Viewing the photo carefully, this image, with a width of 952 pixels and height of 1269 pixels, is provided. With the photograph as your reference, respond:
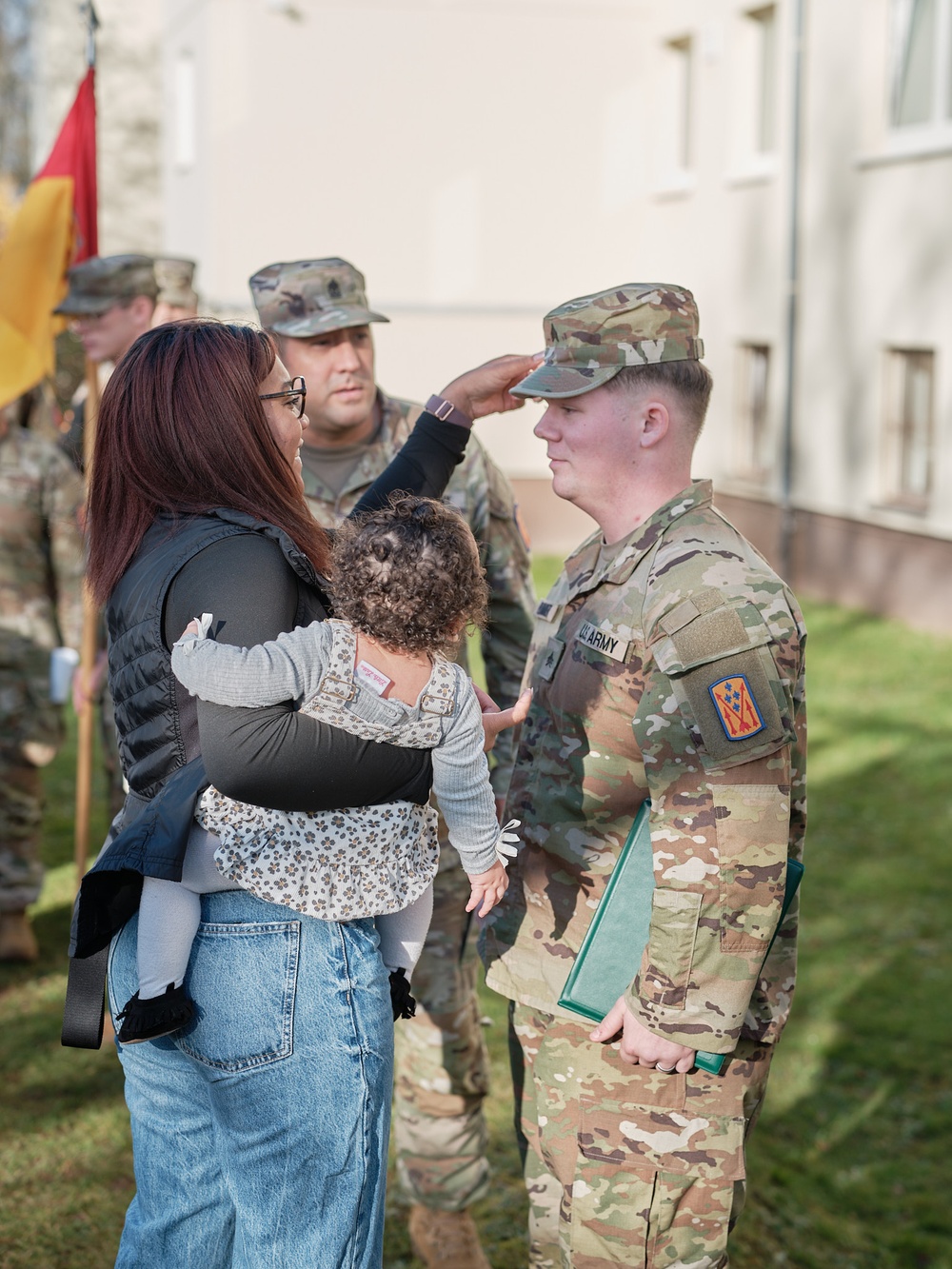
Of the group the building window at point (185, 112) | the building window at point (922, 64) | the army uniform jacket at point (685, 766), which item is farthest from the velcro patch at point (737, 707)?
the building window at point (185, 112)

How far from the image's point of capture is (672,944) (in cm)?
223

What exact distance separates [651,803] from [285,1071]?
29.2 inches

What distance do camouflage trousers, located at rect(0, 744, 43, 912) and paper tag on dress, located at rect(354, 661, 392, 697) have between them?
153 inches

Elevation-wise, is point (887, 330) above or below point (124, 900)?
above

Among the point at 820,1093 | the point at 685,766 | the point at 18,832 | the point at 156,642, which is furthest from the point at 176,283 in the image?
the point at 685,766

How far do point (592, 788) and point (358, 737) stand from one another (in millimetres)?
611

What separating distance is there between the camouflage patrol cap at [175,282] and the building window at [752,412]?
9.21 meters

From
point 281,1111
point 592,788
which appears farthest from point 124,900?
point 592,788

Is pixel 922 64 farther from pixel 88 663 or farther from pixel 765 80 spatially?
pixel 88 663

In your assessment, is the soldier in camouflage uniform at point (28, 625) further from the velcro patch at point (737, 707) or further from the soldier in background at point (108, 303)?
the velcro patch at point (737, 707)

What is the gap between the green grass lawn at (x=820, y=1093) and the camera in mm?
3684

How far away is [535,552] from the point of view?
16.1 m

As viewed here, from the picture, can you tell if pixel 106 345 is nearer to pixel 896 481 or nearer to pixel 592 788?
pixel 592 788

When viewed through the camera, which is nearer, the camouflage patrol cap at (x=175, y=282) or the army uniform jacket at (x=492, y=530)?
the army uniform jacket at (x=492, y=530)
